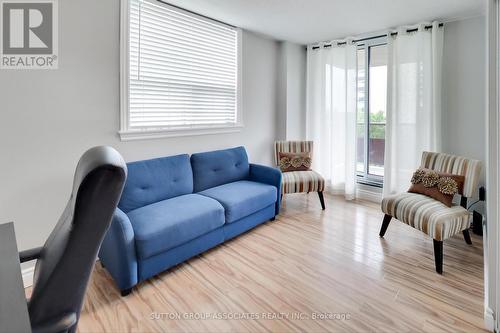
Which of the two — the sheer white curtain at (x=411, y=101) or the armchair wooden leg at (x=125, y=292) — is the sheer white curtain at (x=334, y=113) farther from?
the armchair wooden leg at (x=125, y=292)

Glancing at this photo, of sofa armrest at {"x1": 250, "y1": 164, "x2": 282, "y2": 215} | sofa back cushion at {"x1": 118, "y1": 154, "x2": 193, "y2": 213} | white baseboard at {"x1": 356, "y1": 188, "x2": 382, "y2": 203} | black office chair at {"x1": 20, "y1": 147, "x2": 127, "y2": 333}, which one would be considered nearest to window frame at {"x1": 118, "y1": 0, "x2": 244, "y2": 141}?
sofa back cushion at {"x1": 118, "y1": 154, "x2": 193, "y2": 213}

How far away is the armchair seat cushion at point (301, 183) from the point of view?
3537mm

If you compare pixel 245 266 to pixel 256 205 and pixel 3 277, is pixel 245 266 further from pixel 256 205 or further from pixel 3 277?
pixel 3 277

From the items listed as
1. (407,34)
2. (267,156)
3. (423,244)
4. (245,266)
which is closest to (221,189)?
(245,266)

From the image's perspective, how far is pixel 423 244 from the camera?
8.96ft

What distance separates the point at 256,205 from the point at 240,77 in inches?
71.4

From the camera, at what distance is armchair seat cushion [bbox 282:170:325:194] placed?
3.54 meters

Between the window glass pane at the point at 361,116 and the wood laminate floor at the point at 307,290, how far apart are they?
5.49 ft

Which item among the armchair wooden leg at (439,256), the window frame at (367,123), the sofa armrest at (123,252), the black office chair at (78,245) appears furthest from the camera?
the window frame at (367,123)

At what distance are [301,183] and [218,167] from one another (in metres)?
1.13

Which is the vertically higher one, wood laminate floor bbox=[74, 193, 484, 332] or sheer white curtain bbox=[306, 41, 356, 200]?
sheer white curtain bbox=[306, 41, 356, 200]

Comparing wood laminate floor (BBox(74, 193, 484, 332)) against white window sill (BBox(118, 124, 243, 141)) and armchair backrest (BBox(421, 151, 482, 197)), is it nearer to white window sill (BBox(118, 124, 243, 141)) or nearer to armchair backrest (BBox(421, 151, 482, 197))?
armchair backrest (BBox(421, 151, 482, 197))

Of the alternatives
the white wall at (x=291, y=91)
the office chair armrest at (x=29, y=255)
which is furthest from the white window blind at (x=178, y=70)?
the office chair armrest at (x=29, y=255)

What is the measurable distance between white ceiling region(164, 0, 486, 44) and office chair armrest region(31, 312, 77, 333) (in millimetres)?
2870
